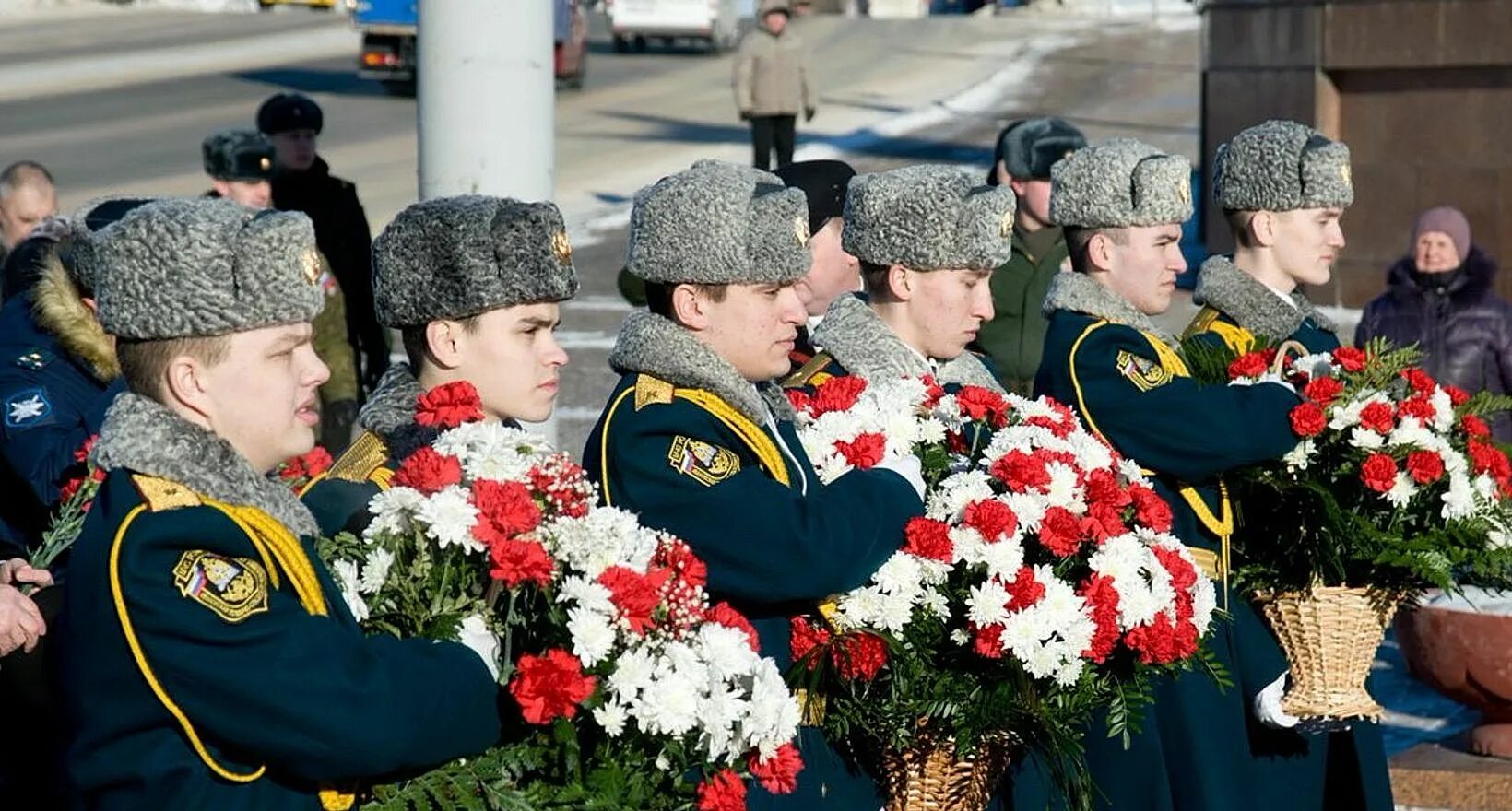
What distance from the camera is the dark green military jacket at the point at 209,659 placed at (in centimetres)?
319

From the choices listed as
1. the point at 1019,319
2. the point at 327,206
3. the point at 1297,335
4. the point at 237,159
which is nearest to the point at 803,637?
the point at 1297,335

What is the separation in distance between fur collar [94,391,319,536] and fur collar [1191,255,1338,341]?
129 inches

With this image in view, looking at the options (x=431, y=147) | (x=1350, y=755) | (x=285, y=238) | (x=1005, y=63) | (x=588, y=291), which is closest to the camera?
(x=285, y=238)

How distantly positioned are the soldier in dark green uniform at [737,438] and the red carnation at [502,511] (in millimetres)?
627

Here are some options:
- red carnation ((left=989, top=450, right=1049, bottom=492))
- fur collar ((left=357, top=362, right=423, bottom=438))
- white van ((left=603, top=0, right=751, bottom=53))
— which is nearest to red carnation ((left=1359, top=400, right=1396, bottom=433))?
red carnation ((left=989, top=450, right=1049, bottom=492))

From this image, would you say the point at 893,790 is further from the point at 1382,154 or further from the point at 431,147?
the point at 1382,154

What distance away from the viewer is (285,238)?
11.3 feet

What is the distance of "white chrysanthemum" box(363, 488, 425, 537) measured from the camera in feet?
11.9

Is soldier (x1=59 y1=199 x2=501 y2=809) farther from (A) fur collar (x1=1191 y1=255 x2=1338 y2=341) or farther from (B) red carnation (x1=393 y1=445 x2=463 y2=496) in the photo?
(A) fur collar (x1=1191 y1=255 x2=1338 y2=341)

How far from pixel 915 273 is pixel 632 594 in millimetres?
1806

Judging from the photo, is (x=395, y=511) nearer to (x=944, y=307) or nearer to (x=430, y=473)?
(x=430, y=473)

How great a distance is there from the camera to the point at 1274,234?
616 centimetres

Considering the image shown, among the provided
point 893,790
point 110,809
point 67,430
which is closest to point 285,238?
point 110,809

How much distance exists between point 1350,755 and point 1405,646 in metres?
2.35
